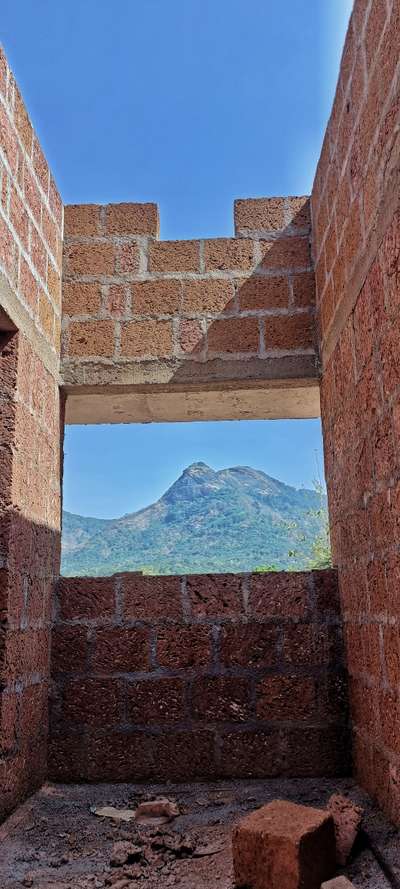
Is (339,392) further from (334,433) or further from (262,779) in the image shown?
(262,779)

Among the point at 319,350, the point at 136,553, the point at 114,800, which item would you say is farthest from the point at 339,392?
the point at 136,553

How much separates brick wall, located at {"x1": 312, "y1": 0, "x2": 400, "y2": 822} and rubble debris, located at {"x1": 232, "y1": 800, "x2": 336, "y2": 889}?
404 millimetres

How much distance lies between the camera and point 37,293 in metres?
3.58

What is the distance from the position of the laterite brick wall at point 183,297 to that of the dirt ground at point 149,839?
6.68ft

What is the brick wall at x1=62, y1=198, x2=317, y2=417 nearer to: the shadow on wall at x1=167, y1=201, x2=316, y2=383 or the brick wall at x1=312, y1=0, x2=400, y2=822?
the shadow on wall at x1=167, y1=201, x2=316, y2=383

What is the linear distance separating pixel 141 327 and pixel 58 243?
66 centimetres

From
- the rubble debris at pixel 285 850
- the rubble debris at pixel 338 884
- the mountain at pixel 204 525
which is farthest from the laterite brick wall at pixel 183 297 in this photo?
the mountain at pixel 204 525

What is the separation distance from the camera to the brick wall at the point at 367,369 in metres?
2.51

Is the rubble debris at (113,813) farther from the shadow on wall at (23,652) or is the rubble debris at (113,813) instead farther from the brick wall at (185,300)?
the brick wall at (185,300)

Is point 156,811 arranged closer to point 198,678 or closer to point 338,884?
point 198,678

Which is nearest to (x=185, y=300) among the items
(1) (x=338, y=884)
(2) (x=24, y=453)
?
(2) (x=24, y=453)

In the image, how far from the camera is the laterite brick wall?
4.03 m

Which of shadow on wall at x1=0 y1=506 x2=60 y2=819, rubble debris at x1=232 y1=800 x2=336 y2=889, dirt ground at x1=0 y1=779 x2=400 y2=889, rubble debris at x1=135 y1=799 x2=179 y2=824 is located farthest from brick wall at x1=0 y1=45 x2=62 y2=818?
rubble debris at x1=232 y1=800 x2=336 y2=889

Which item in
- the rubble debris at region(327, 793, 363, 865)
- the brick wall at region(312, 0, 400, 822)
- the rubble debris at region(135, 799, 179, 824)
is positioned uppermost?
the brick wall at region(312, 0, 400, 822)
